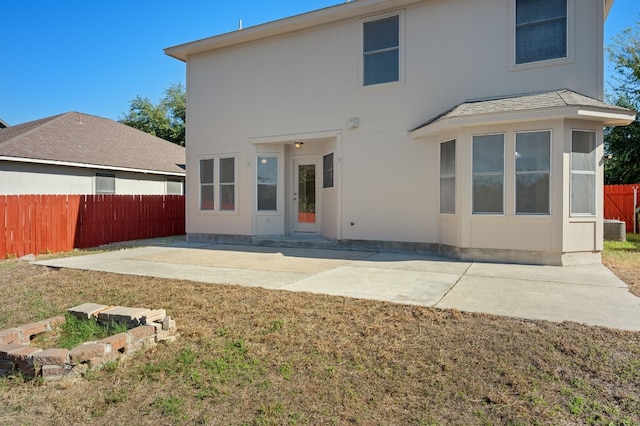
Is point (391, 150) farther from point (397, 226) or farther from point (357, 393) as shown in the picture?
point (357, 393)

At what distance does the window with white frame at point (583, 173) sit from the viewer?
7645mm

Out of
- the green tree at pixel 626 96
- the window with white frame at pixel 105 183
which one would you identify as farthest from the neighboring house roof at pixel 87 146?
the green tree at pixel 626 96

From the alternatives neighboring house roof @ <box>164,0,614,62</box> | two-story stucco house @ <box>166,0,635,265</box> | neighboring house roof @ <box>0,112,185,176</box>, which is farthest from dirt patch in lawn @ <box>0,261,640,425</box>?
neighboring house roof @ <box>0,112,185,176</box>

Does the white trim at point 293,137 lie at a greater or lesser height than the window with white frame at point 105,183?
greater

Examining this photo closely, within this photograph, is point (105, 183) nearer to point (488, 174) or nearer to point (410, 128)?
point (410, 128)

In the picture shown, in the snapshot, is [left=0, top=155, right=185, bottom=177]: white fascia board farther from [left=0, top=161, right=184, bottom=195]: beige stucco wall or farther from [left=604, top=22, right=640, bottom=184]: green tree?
[left=604, top=22, right=640, bottom=184]: green tree

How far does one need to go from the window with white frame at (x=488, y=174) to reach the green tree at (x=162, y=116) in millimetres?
30819

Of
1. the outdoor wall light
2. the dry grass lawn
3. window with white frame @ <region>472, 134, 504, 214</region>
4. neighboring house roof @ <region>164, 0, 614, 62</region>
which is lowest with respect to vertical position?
the dry grass lawn

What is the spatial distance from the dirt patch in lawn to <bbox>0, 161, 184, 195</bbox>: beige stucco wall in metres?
10.2

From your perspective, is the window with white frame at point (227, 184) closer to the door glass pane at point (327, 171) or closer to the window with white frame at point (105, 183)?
the door glass pane at point (327, 171)

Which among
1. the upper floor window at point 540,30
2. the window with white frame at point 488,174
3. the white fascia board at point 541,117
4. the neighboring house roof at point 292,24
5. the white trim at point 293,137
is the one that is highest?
the neighboring house roof at point 292,24

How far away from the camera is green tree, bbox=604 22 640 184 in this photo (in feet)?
53.8

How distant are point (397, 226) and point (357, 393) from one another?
23.0 feet

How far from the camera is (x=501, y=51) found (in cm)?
859
